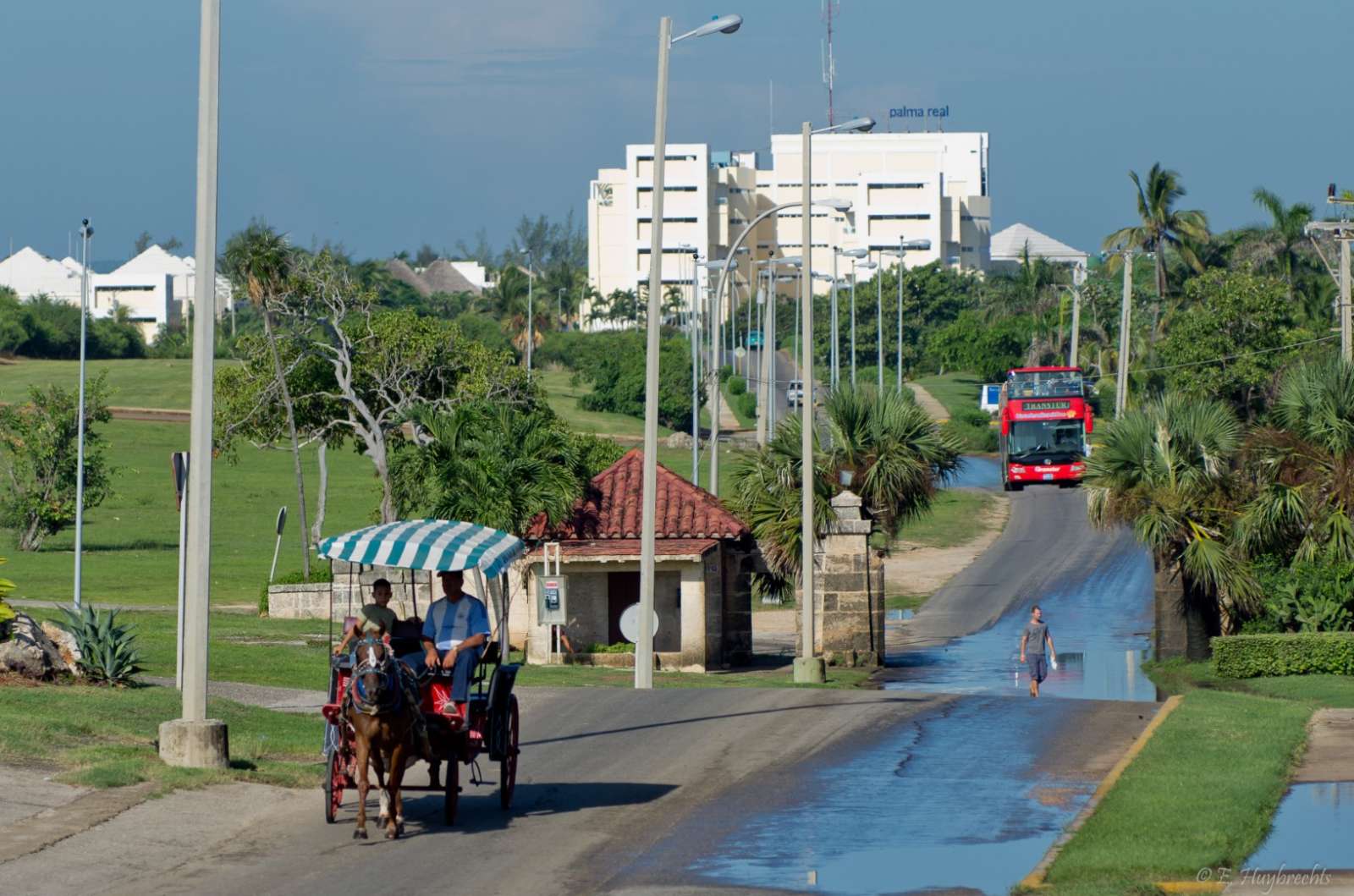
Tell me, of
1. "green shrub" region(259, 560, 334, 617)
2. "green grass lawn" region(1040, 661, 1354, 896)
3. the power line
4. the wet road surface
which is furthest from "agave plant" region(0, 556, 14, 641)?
the power line

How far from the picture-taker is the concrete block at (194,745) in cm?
1659

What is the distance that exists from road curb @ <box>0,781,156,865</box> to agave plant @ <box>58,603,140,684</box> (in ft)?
22.3

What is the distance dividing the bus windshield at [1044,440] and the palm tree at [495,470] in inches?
1239

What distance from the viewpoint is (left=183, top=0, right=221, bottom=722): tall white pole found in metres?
16.6

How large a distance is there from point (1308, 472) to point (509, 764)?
75.9ft

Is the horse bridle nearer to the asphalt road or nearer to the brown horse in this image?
the brown horse

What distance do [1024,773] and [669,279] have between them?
592 ft

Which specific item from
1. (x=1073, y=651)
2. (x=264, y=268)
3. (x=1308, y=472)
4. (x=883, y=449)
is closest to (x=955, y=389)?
(x=264, y=268)

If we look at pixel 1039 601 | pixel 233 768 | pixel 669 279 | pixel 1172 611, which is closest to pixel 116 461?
pixel 1039 601

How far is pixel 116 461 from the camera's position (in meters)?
94.6

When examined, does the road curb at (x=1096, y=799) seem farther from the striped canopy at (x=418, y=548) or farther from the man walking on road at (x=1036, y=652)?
the man walking on road at (x=1036, y=652)

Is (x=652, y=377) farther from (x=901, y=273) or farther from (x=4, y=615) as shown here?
(x=901, y=273)

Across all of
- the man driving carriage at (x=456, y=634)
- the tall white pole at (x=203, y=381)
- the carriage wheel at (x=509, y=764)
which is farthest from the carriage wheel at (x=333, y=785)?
the tall white pole at (x=203, y=381)

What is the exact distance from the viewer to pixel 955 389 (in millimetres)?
126125
